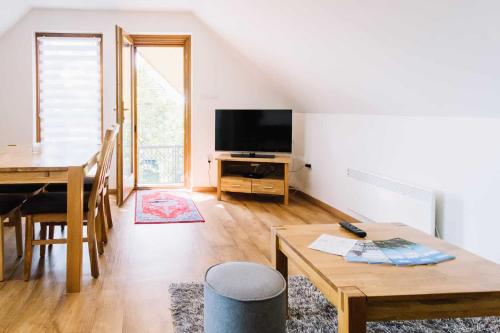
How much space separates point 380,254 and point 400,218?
1.76 m

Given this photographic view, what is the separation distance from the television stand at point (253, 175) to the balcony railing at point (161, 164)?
1.49m

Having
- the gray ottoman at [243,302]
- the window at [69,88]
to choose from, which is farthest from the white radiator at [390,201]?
the window at [69,88]

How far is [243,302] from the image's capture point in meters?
1.79

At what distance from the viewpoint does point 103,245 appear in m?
3.73

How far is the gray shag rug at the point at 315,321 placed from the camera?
2.28 m

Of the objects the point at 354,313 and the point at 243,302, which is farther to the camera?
the point at 243,302

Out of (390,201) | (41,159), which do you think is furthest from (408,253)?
(41,159)

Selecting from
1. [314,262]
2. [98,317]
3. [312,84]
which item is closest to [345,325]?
[314,262]

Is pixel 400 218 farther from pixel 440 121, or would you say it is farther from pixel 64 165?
pixel 64 165

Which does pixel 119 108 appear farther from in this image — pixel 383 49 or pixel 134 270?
pixel 383 49

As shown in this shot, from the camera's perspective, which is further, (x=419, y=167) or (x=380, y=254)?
(x=419, y=167)

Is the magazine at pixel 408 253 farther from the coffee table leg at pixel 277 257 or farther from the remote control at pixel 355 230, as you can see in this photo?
the coffee table leg at pixel 277 257

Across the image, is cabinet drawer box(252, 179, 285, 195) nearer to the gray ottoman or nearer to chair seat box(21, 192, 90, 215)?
chair seat box(21, 192, 90, 215)

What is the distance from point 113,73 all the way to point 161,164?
6.32 ft
